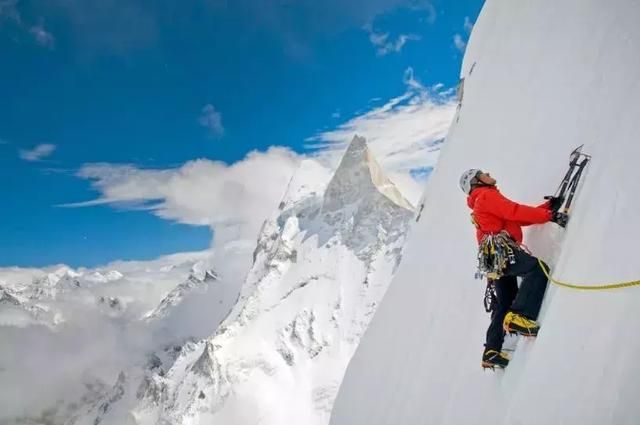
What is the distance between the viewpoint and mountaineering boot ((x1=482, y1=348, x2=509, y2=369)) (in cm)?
604

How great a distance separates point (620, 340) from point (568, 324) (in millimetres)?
975

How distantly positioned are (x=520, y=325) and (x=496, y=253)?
100cm

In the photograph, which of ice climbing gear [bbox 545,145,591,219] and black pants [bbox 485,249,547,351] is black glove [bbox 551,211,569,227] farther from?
black pants [bbox 485,249,547,351]

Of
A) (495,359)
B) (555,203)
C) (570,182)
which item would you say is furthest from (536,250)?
(495,359)

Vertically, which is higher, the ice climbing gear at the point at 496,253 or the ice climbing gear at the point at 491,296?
the ice climbing gear at the point at 496,253

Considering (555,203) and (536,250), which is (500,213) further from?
(536,250)

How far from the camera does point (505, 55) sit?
40.3ft

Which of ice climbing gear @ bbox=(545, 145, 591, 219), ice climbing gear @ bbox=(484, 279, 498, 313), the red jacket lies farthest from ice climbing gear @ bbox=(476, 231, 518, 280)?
ice climbing gear @ bbox=(545, 145, 591, 219)

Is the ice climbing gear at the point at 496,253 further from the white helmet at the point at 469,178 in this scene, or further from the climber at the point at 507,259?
the white helmet at the point at 469,178

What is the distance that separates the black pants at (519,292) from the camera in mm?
5551

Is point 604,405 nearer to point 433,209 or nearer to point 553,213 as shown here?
point 553,213

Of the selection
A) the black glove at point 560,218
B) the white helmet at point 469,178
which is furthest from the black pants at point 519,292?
the white helmet at point 469,178

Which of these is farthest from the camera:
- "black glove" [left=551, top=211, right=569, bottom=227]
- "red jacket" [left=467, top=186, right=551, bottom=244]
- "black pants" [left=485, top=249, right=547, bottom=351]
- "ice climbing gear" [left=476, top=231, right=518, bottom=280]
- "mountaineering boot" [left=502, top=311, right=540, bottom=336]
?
"ice climbing gear" [left=476, top=231, right=518, bottom=280]

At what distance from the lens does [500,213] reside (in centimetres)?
607
